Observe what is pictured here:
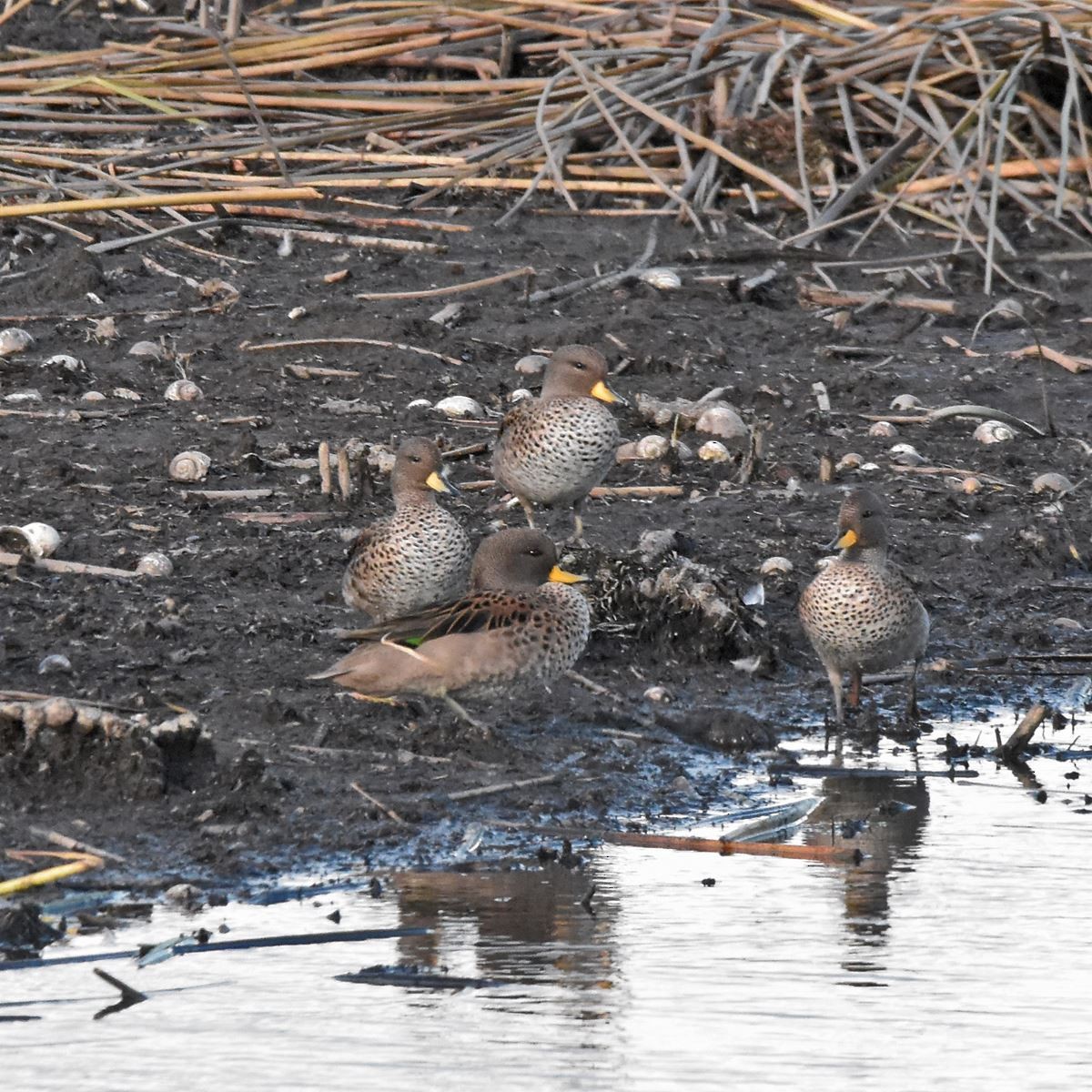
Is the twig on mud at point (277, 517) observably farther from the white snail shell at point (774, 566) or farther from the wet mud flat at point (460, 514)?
the white snail shell at point (774, 566)

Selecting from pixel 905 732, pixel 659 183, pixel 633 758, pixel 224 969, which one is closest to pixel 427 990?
pixel 224 969

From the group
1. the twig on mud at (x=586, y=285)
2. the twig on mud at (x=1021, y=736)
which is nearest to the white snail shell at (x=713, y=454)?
the twig on mud at (x=586, y=285)

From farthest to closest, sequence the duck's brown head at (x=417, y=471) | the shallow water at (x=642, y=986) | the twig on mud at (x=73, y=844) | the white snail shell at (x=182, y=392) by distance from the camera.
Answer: the white snail shell at (x=182, y=392), the duck's brown head at (x=417, y=471), the twig on mud at (x=73, y=844), the shallow water at (x=642, y=986)

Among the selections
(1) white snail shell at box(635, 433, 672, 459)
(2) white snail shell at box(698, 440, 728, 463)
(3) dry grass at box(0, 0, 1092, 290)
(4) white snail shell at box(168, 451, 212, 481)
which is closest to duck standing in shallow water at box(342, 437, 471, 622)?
(4) white snail shell at box(168, 451, 212, 481)

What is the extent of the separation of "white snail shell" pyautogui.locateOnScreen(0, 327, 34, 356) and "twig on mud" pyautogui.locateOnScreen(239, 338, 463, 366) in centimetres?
98

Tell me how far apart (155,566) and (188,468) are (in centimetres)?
110

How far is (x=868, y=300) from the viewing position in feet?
36.2

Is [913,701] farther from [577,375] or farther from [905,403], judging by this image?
[905,403]

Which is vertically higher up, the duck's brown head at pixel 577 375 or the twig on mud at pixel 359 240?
the twig on mud at pixel 359 240

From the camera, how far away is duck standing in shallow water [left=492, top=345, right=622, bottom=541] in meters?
8.01

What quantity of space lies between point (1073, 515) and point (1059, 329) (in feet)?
7.58

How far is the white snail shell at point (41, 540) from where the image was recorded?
24.6ft

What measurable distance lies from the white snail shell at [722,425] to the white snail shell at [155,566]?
2801 millimetres

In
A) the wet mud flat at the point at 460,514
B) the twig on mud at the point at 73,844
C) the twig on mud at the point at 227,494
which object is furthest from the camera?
the twig on mud at the point at 227,494
